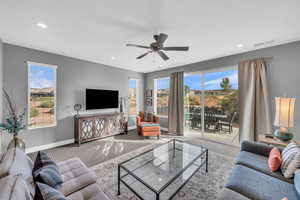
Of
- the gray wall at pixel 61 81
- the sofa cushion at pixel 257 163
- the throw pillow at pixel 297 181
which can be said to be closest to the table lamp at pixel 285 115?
the sofa cushion at pixel 257 163

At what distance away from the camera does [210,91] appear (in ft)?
13.4

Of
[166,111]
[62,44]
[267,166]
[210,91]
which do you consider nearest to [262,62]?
[210,91]

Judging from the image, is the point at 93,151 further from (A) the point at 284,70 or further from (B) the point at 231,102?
(A) the point at 284,70

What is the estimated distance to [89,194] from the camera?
1.19 metres

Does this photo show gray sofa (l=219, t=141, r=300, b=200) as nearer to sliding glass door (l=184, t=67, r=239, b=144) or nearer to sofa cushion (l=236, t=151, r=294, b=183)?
sofa cushion (l=236, t=151, r=294, b=183)

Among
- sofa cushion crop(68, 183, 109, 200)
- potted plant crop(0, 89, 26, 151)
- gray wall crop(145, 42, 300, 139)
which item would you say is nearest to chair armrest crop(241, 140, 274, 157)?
gray wall crop(145, 42, 300, 139)

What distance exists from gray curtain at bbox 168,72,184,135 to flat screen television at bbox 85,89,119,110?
Result: 6.82 feet

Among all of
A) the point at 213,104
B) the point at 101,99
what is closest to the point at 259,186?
the point at 213,104

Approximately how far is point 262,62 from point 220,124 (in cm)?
198

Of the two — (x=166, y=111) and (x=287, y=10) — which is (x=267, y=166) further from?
(x=166, y=111)

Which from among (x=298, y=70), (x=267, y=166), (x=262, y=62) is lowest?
(x=267, y=166)

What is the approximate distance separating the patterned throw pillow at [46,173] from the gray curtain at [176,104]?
392cm

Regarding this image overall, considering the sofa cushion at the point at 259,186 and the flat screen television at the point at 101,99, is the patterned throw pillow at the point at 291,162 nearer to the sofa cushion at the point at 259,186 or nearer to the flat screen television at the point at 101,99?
the sofa cushion at the point at 259,186

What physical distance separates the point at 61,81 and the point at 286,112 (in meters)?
5.04
